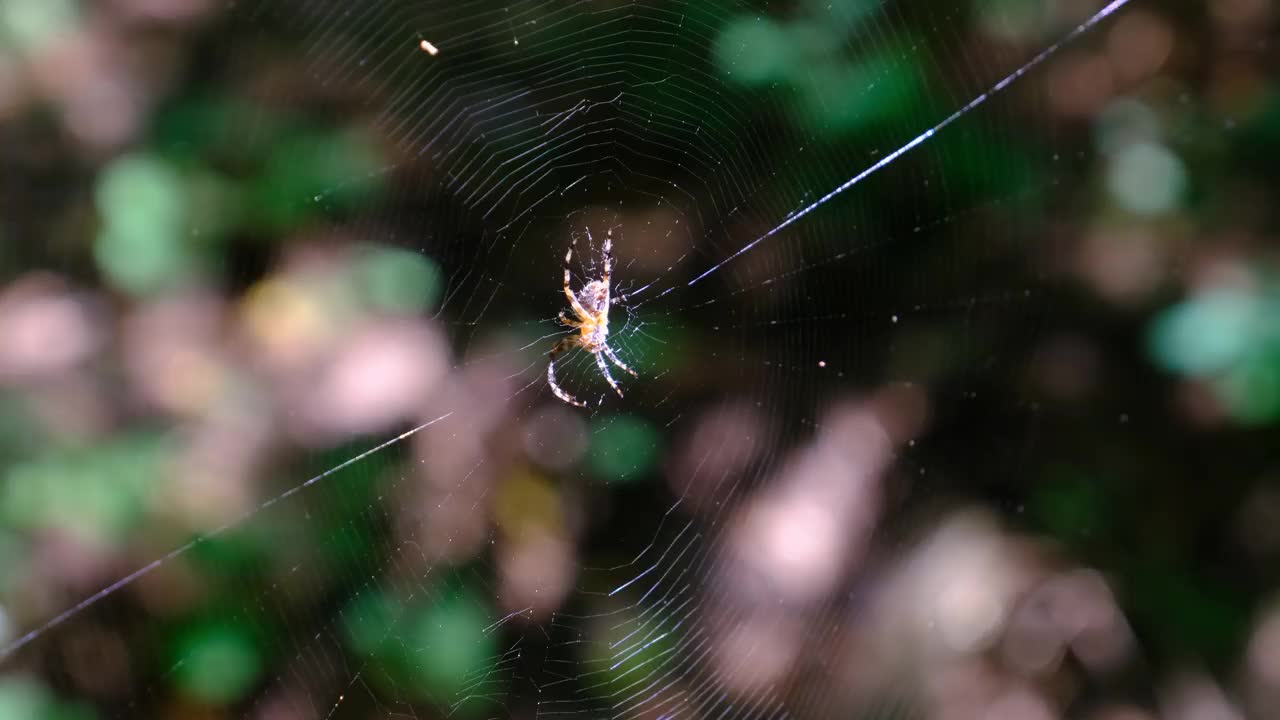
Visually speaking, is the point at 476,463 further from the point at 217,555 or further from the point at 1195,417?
the point at 1195,417

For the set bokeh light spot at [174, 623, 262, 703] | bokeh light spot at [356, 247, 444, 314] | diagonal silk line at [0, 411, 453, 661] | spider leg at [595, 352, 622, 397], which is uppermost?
bokeh light spot at [356, 247, 444, 314]

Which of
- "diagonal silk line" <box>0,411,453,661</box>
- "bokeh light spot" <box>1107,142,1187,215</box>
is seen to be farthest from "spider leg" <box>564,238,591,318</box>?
"bokeh light spot" <box>1107,142,1187,215</box>

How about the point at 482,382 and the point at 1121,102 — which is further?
the point at 482,382

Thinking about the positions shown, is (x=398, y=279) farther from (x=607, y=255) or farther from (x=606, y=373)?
(x=606, y=373)

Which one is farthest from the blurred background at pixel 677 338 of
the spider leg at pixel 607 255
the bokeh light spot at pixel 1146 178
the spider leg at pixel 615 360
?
the spider leg at pixel 615 360

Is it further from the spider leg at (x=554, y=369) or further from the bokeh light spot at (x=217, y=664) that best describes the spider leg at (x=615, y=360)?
the bokeh light spot at (x=217, y=664)

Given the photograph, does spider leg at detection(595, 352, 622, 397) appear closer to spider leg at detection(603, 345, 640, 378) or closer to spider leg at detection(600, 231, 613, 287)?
spider leg at detection(603, 345, 640, 378)

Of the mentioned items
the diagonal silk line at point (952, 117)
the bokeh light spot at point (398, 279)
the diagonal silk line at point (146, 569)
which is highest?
the bokeh light spot at point (398, 279)

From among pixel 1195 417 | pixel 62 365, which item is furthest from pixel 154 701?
pixel 1195 417
